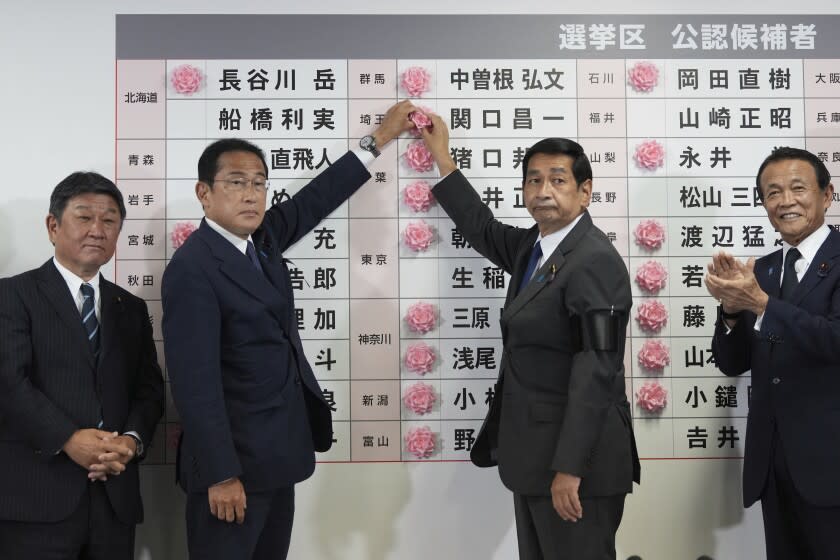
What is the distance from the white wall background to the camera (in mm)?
2561

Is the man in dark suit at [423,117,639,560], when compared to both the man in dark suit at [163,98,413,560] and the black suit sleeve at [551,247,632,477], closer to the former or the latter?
the black suit sleeve at [551,247,632,477]

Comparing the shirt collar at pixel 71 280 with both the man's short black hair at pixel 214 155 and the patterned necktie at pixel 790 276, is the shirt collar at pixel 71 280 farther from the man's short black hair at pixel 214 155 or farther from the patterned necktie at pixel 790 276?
the patterned necktie at pixel 790 276

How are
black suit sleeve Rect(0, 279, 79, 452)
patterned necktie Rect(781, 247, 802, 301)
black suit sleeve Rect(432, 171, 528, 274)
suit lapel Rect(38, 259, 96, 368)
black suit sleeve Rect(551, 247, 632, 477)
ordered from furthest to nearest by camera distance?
1. black suit sleeve Rect(432, 171, 528, 274)
2. patterned necktie Rect(781, 247, 802, 301)
3. suit lapel Rect(38, 259, 96, 368)
4. black suit sleeve Rect(0, 279, 79, 452)
5. black suit sleeve Rect(551, 247, 632, 477)

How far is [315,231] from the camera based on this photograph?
2.57 m

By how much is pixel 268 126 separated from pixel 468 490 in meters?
1.56

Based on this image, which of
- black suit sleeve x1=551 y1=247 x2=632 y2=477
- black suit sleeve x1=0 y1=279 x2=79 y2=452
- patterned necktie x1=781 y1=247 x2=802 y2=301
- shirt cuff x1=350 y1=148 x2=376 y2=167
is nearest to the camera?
black suit sleeve x1=551 y1=247 x2=632 y2=477

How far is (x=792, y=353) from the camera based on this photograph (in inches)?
83.7

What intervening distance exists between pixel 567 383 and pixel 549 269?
34 cm

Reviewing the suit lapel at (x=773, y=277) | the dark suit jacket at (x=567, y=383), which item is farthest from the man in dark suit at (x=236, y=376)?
the suit lapel at (x=773, y=277)

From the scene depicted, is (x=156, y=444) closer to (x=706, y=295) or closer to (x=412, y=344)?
(x=412, y=344)

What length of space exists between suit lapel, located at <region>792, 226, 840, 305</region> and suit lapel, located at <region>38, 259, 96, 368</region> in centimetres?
220

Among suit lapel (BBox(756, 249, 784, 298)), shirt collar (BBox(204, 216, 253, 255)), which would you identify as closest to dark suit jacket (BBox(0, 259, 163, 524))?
shirt collar (BBox(204, 216, 253, 255))

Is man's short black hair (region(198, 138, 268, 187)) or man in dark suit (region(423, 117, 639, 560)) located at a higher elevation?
man's short black hair (region(198, 138, 268, 187))

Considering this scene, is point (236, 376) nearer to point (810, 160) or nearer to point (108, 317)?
point (108, 317)
